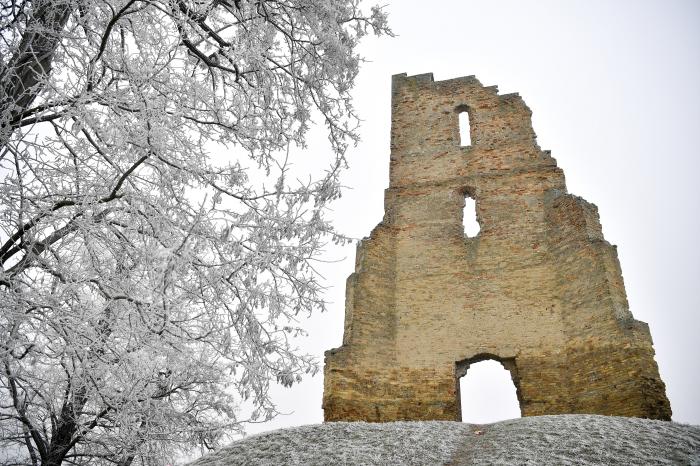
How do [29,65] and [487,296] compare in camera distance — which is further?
[487,296]

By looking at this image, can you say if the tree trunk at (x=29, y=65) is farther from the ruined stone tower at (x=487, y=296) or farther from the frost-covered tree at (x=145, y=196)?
the ruined stone tower at (x=487, y=296)

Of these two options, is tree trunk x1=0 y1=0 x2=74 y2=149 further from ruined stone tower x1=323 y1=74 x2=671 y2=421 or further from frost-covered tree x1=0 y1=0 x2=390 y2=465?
ruined stone tower x1=323 y1=74 x2=671 y2=421

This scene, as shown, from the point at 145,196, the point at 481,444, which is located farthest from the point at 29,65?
the point at 481,444

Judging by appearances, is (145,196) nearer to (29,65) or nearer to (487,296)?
(29,65)

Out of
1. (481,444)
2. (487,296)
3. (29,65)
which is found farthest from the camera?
(487,296)

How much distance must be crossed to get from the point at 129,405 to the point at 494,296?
8500 millimetres

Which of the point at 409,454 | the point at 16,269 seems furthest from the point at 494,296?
the point at 16,269

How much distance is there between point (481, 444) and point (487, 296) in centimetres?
525

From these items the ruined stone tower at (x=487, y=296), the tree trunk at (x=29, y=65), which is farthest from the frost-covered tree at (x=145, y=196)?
the ruined stone tower at (x=487, y=296)

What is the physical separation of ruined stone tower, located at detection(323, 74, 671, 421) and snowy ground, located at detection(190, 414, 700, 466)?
114 inches

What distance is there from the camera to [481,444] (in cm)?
643

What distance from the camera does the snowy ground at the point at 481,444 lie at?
5.42 metres

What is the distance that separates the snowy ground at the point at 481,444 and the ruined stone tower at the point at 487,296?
2.89 metres

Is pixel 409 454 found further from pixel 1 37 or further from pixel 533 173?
pixel 533 173
